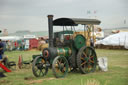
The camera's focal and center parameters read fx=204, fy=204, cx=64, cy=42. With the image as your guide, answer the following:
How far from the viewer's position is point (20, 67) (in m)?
10.3

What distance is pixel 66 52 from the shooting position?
7.96 meters

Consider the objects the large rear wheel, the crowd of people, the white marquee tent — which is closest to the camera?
the large rear wheel

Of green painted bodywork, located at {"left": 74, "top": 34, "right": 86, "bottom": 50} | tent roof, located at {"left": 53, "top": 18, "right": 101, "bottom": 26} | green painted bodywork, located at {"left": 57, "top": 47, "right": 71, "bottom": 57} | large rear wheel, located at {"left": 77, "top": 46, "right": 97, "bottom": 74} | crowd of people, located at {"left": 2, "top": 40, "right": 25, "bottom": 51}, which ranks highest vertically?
tent roof, located at {"left": 53, "top": 18, "right": 101, "bottom": 26}

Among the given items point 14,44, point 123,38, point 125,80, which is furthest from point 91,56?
point 14,44

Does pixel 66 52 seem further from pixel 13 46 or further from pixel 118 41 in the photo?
pixel 13 46

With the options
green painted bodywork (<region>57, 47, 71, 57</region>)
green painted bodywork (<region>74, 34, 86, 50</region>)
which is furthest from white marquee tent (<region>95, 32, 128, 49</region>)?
green painted bodywork (<region>57, 47, 71, 57</region>)

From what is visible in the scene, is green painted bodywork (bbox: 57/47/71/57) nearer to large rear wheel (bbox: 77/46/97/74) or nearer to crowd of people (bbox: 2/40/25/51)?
large rear wheel (bbox: 77/46/97/74)

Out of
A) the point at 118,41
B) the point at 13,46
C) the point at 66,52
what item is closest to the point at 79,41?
the point at 66,52

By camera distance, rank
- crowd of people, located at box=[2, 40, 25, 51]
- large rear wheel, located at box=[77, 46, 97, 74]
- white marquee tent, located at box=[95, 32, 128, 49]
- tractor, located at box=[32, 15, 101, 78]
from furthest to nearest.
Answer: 1. crowd of people, located at box=[2, 40, 25, 51]
2. white marquee tent, located at box=[95, 32, 128, 49]
3. large rear wheel, located at box=[77, 46, 97, 74]
4. tractor, located at box=[32, 15, 101, 78]

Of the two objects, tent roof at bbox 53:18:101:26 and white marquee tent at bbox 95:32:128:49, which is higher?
tent roof at bbox 53:18:101:26

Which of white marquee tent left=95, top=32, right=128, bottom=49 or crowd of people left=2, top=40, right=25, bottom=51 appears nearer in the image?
white marquee tent left=95, top=32, right=128, bottom=49

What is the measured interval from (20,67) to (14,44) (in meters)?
20.6

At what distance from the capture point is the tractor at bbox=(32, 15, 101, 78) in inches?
297

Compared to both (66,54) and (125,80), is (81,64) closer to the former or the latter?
(66,54)
